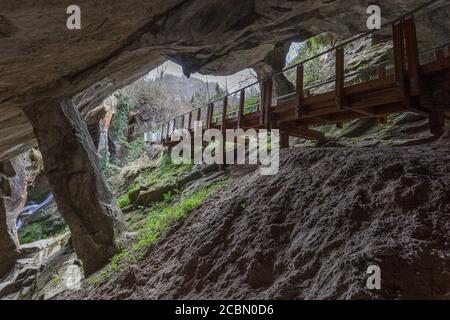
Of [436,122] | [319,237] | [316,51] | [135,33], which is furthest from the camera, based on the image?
[316,51]

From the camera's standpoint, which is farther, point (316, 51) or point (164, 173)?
point (316, 51)

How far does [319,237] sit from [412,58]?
3.64 m

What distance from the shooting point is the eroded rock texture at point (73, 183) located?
8188mm

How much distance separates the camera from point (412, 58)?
5375 millimetres

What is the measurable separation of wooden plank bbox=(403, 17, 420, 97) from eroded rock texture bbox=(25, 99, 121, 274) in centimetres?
764

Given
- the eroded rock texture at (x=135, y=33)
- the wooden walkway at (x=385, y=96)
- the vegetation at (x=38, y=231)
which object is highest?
the eroded rock texture at (x=135, y=33)

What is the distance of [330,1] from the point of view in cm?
656

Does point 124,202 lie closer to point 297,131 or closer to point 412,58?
point 297,131

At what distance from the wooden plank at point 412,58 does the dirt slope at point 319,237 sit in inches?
41.5

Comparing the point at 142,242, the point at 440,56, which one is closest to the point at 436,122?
the point at 440,56

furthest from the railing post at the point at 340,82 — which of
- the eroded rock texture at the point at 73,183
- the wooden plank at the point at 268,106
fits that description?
the eroded rock texture at the point at 73,183

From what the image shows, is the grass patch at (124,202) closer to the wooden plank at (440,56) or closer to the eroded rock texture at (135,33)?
the eroded rock texture at (135,33)
